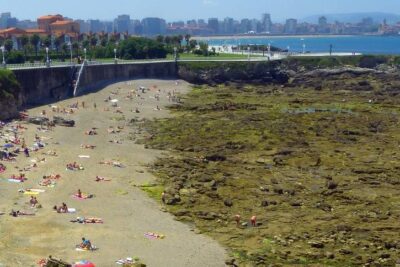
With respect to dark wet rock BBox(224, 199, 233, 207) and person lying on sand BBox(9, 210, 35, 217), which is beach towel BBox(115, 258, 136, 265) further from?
dark wet rock BBox(224, 199, 233, 207)

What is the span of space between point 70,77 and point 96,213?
35792mm

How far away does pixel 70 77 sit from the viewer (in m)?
59.8

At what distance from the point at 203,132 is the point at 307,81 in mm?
32270

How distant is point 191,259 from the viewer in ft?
71.9

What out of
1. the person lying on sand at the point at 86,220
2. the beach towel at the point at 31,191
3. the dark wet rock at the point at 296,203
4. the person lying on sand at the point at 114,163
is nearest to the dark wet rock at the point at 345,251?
the dark wet rock at the point at 296,203

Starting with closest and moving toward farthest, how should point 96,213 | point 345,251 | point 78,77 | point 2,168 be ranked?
point 345,251
point 96,213
point 2,168
point 78,77

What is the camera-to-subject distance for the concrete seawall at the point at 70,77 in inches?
2083

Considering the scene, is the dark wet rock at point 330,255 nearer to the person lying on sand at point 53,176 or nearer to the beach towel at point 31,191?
the beach towel at point 31,191

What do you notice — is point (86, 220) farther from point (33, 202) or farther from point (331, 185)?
point (331, 185)

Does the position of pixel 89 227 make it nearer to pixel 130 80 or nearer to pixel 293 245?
pixel 293 245

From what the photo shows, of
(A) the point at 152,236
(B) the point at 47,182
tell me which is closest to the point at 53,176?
(B) the point at 47,182

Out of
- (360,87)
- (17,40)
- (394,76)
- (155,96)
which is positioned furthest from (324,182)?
(17,40)

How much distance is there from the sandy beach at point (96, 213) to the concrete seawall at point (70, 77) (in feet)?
34.9

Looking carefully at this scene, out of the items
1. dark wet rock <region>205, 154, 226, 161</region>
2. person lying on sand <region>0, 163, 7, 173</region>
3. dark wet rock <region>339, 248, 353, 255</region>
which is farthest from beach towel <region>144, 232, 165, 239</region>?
dark wet rock <region>205, 154, 226, 161</region>
